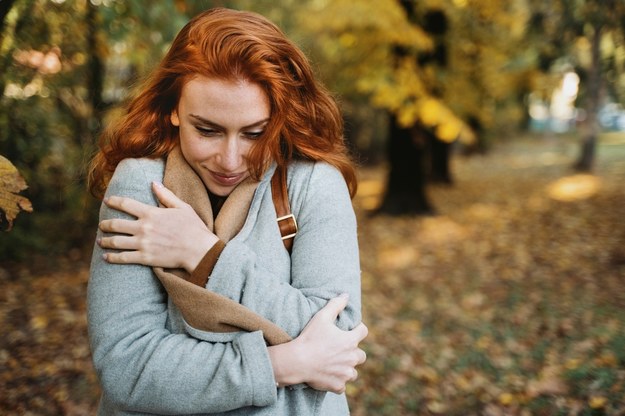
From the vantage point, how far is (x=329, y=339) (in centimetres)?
152

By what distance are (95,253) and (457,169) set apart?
16836mm

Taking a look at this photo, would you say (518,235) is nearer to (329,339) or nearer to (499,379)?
(499,379)

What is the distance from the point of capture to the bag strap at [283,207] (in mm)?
1679

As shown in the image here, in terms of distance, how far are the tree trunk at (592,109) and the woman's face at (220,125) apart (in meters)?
10.2

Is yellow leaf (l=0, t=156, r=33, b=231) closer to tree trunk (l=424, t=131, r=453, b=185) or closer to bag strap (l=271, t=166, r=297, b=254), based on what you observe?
bag strap (l=271, t=166, r=297, b=254)

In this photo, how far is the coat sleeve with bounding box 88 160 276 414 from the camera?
4.66 feet

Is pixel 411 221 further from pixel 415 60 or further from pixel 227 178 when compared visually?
pixel 227 178

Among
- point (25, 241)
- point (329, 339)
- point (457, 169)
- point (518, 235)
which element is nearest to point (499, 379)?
point (329, 339)

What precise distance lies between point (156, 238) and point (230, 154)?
1.08ft

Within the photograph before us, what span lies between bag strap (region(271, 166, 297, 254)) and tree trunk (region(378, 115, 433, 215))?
817 cm

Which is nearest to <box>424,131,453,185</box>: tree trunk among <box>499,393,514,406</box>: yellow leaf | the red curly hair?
<box>499,393,514,406</box>: yellow leaf

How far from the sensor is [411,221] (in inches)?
375

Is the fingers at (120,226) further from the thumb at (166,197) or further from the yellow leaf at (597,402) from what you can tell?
the yellow leaf at (597,402)

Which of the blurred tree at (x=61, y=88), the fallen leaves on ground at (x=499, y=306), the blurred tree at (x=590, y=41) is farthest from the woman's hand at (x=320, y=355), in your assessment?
the blurred tree at (x=590, y=41)
